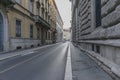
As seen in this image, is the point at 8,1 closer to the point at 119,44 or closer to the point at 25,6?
the point at 25,6

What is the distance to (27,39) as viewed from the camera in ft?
87.8

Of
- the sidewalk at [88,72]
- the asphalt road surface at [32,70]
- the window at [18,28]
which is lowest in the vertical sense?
the asphalt road surface at [32,70]

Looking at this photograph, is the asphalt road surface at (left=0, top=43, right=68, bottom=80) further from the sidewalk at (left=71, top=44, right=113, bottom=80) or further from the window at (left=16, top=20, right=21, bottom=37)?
the window at (left=16, top=20, right=21, bottom=37)

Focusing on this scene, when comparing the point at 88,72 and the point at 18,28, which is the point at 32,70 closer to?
the point at 88,72

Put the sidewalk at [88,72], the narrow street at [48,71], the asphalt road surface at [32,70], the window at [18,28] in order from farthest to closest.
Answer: the window at [18,28] < the asphalt road surface at [32,70] < the narrow street at [48,71] < the sidewalk at [88,72]

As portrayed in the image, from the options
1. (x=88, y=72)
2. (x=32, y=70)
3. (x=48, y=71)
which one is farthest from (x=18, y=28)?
(x=88, y=72)

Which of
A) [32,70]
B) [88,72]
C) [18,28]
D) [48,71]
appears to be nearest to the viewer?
[88,72]

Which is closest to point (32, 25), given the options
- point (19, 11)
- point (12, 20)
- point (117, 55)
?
point (19, 11)

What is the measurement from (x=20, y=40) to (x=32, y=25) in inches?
300

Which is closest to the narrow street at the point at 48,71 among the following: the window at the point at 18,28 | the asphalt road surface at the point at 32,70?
the asphalt road surface at the point at 32,70

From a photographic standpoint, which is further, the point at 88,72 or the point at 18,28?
the point at 18,28

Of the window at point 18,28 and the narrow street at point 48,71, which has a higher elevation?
the window at point 18,28

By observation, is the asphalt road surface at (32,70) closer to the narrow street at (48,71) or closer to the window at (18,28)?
the narrow street at (48,71)

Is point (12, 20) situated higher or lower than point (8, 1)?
lower
